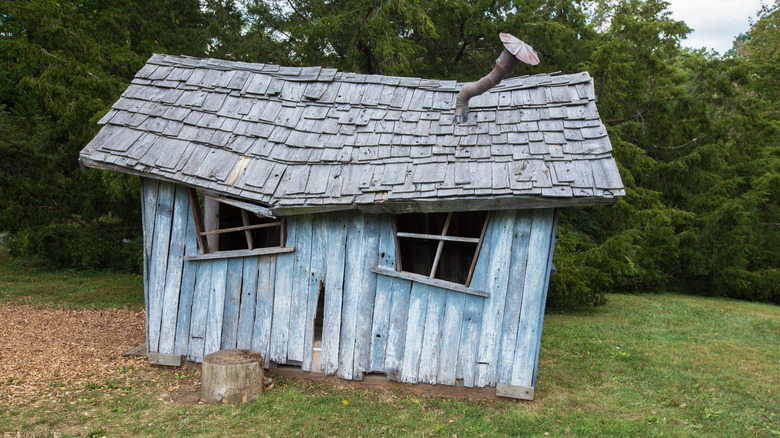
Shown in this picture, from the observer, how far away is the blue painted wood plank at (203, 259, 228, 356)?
22.5ft

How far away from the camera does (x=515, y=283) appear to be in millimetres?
6191

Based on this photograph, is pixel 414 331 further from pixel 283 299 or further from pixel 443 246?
pixel 443 246

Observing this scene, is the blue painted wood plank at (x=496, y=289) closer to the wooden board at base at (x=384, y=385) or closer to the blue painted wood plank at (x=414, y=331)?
the wooden board at base at (x=384, y=385)

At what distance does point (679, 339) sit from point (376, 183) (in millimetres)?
7013

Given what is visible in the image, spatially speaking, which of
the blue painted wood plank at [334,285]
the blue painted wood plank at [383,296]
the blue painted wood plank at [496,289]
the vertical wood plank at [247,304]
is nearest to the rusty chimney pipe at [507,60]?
the blue painted wood plank at [496,289]

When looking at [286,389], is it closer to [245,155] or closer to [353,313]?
[353,313]

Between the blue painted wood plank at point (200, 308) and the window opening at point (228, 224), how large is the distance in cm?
25

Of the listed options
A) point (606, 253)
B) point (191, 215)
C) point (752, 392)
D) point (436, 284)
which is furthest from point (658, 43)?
point (191, 215)

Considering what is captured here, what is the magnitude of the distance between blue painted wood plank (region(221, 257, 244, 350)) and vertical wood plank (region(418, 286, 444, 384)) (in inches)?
91.4

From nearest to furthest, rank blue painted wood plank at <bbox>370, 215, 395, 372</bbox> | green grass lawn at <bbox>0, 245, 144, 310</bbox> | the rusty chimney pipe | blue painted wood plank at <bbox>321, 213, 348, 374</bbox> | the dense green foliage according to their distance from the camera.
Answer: the rusty chimney pipe → blue painted wood plank at <bbox>370, 215, 395, 372</bbox> → blue painted wood plank at <bbox>321, 213, 348, 374</bbox> → green grass lawn at <bbox>0, 245, 144, 310</bbox> → the dense green foliage

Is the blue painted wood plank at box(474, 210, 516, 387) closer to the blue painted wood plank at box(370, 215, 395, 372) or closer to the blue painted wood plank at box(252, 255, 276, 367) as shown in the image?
the blue painted wood plank at box(370, 215, 395, 372)

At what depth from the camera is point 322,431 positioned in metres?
5.54

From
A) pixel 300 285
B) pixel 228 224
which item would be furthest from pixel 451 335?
pixel 228 224

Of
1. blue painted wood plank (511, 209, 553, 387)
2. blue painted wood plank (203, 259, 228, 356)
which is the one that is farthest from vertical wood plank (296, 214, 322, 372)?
blue painted wood plank (511, 209, 553, 387)
